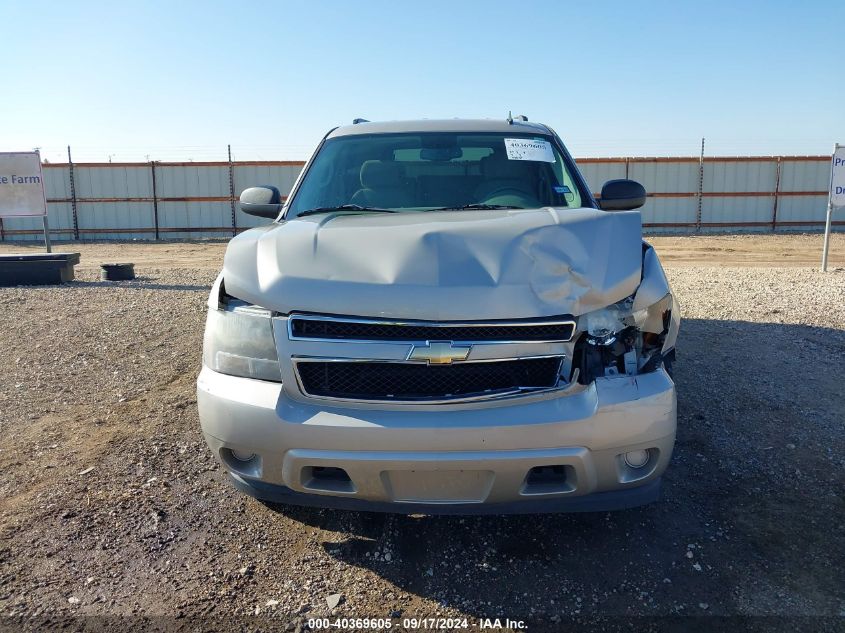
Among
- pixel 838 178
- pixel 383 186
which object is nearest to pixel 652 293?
pixel 383 186

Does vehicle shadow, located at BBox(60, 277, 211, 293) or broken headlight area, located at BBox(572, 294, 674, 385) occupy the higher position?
broken headlight area, located at BBox(572, 294, 674, 385)

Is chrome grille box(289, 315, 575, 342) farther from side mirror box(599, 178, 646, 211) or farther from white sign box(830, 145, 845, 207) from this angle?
white sign box(830, 145, 845, 207)

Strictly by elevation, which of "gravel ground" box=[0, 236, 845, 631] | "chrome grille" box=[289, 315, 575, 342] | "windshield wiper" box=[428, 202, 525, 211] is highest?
"windshield wiper" box=[428, 202, 525, 211]

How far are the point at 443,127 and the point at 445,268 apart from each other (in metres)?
2.13

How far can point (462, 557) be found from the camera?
2.86m

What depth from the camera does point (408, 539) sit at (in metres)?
3.00

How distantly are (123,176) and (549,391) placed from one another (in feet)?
72.0

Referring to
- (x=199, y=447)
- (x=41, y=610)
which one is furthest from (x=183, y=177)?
(x=41, y=610)

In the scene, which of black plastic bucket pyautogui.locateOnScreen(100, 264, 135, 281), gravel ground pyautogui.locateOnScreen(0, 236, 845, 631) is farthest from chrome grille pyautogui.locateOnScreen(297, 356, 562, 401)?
black plastic bucket pyautogui.locateOnScreen(100, 264, 135, 281)

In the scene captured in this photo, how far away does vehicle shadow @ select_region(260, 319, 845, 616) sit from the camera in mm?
2566

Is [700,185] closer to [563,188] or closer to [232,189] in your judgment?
[232,189]

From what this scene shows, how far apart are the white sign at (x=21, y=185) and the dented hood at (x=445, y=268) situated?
1195 centimetres

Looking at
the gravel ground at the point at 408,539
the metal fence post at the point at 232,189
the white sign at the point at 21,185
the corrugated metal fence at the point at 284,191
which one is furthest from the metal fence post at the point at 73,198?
the gravel ground at the point at 408,539

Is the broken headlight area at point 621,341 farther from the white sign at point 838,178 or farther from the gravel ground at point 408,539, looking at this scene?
the white sign at point 838,178
